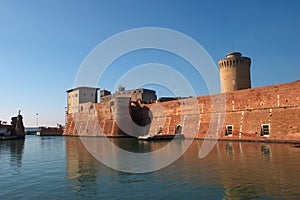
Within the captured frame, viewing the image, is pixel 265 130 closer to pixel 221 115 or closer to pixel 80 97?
pixel 221 115

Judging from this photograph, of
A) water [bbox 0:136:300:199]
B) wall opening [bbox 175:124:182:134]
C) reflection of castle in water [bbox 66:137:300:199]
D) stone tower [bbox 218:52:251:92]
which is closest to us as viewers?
water [bbox 0:136:300:199]

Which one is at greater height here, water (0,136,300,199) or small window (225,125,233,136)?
small window (225,125,233,136)

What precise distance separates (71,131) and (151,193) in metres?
64.7

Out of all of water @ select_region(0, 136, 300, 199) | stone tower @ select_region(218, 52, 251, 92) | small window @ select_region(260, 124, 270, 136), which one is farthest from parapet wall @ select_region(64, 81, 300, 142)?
stone tower @ select_region(218, 52, 251, 92)

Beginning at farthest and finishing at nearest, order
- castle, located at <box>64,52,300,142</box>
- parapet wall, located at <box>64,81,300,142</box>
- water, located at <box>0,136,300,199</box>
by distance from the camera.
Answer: castle, located at <box>64,52,300,142</box> < parapet wall, located at <box>64,81,300,142</box> < water, located at <box>0,136,300,199</box>

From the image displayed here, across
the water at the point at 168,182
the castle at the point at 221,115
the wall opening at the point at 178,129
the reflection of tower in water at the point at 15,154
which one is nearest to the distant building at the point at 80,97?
the castle at the point at 221,115

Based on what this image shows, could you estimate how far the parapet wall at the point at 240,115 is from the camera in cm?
2753

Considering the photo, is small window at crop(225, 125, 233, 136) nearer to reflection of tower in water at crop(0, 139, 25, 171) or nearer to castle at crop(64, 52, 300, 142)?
castle at crop(64, 52, 300, 142)

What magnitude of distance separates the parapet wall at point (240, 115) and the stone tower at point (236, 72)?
16.1 metres

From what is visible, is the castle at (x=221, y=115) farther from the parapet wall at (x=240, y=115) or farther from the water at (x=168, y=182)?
the water at (x=168, y=182)

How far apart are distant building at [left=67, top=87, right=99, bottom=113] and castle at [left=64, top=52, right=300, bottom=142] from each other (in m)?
5.17

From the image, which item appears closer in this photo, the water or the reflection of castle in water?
the water

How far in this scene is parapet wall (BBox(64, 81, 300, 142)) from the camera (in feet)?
90.3

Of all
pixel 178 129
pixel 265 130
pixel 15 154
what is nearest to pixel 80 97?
pixel 178 129
